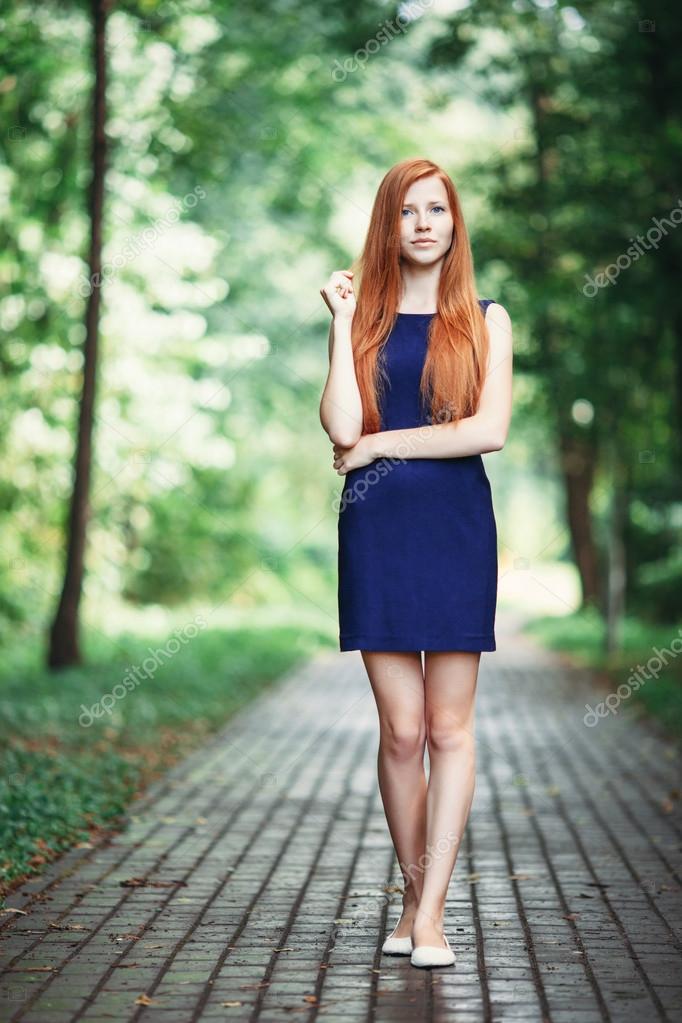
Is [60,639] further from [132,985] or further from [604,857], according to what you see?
[132,985]

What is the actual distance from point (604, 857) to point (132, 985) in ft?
8.78

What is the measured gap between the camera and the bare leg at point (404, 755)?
4410mm

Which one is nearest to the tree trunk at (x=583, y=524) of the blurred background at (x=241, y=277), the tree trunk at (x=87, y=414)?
the blurred background at (x=241, y=277)

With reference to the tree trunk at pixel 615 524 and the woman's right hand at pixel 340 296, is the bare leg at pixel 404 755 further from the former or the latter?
the tree trunk at pixel 615 524

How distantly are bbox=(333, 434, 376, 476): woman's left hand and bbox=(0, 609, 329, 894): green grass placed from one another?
86.6 inches

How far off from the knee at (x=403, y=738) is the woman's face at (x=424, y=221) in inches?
54.7

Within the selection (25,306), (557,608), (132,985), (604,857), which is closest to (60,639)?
(25,306)

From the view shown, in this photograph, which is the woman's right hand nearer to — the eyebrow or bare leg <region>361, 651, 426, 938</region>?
the eyebrow

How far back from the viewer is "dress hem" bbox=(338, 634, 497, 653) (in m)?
4.31

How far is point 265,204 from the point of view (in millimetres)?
18516

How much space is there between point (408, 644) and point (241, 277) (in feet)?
47.8

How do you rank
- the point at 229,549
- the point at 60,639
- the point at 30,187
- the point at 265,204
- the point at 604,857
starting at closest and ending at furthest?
1. the point at 604,857
2. the point at 60,639
3. the point at 30,187
4. the point at 265,204
5. the point at 229,549

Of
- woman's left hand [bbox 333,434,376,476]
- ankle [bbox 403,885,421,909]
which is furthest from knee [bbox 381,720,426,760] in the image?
Answer: woman's left hand [bbox 333,434,376,476]

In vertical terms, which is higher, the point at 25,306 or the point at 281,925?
the point at 25,306
